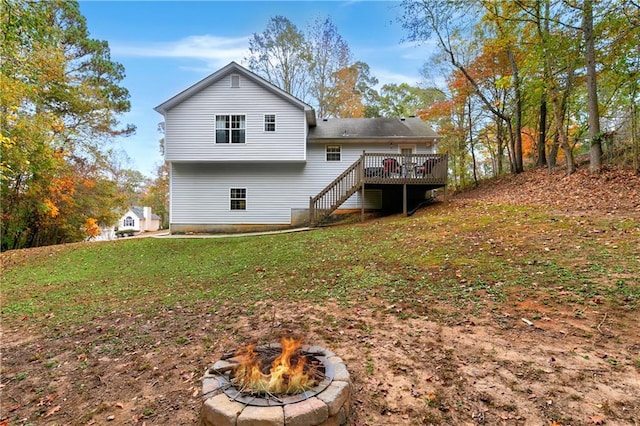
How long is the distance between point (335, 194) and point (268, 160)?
11.3 ft

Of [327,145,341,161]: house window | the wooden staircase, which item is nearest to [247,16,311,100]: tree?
[327,145,341,161]: house window

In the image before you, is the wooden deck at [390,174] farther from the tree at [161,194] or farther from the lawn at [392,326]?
the tree at [161,194]

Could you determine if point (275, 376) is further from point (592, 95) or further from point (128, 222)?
point (128, 222)

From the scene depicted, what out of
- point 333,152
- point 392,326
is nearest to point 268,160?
point 333,152

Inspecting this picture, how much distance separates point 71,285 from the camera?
7.42m

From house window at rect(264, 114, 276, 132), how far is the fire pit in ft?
41.8

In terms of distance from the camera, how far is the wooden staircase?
44.5ft

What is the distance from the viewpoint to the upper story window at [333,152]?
1569 cm

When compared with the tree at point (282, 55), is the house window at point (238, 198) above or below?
below

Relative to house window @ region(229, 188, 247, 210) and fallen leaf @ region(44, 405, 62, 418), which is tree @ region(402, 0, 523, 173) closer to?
house window @ region(229, 188, 247, 210)

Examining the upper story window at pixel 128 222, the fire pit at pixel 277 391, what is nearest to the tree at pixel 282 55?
the fire pit at pixel 277 391

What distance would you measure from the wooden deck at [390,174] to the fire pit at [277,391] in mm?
10687

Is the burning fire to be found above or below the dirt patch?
above

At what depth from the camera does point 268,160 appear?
568 inches
